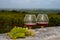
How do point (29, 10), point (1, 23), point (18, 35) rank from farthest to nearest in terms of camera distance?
point (29, 10) → point (1, 23) → point (18, 35)

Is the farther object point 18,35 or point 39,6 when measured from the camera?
point 39,6

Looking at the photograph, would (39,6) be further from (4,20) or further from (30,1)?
(4,20)

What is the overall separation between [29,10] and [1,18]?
0.69m

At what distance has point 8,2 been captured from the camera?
450 centimetres

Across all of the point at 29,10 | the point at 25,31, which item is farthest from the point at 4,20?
the point at 25,31

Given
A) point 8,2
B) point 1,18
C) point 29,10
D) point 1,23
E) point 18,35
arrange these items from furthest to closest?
1. point 8,2
2. point 29,10
3. point 1,18
4. point 1,23
5. point 18,35

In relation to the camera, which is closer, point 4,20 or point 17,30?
point 17,30

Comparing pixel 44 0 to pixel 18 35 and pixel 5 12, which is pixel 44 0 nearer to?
pixel 5 12

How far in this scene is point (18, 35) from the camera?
107cm

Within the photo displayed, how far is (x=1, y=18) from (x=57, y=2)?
1592 millimetres

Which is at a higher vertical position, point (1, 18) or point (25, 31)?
point (25, 31)

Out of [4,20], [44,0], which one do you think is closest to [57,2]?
[44,0]

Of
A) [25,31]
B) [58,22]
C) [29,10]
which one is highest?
[25,31]

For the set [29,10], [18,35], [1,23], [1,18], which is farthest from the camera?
[29,10]
